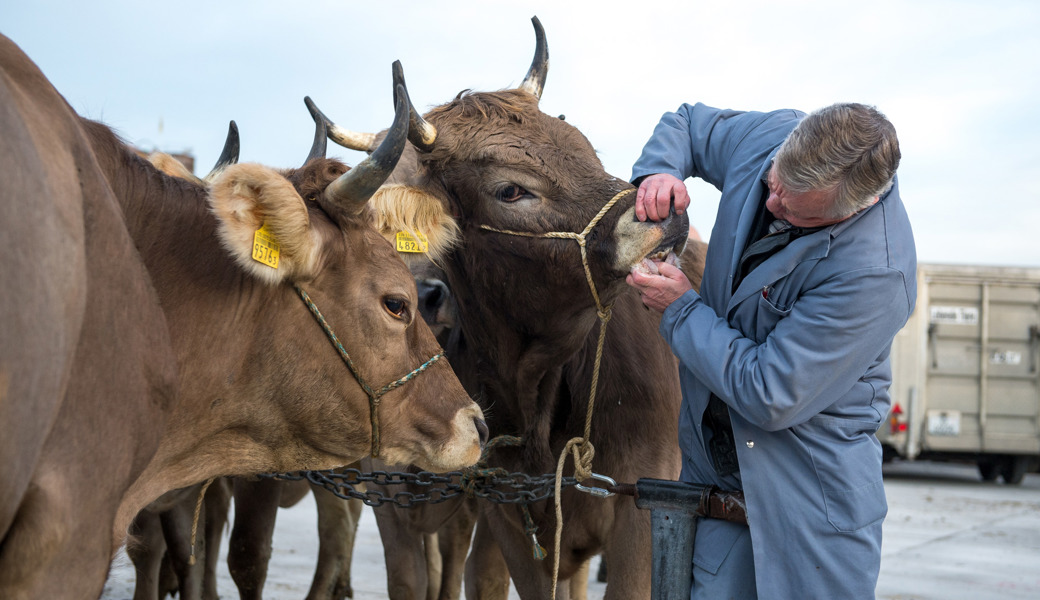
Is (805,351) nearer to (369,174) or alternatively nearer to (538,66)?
(369,174)

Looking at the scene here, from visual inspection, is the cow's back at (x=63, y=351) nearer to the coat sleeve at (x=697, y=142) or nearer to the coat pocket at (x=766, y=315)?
the coat pocket at (x=766, y=315)

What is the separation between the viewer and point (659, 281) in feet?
9.64

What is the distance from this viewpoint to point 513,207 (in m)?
3.48

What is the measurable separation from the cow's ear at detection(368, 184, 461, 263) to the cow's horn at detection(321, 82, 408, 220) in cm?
68

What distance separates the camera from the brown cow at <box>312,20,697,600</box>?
340 centimetres

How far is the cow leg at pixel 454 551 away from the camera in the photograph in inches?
232

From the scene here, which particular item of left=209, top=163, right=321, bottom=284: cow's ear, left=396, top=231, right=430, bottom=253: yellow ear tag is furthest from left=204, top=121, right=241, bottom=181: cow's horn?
left=209, top=163, right=321, bottom=284: cow's ear

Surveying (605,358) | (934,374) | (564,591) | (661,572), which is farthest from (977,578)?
(934,374)

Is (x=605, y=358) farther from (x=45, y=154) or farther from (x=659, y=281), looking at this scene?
(x=45, y=154)

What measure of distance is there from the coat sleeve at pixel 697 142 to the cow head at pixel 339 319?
1.06 meters

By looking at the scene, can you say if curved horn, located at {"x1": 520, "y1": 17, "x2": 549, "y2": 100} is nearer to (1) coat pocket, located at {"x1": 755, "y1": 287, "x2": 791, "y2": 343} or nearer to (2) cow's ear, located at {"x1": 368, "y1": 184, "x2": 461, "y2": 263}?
(2) cow's ear, located at {"x1": 368, "y1": 184, "x2": 461, "y2": 263}

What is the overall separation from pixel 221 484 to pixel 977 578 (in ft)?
18.7

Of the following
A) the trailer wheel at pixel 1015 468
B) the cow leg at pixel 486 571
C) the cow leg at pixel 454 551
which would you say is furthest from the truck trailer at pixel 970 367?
the cow leg at pixel 486 571

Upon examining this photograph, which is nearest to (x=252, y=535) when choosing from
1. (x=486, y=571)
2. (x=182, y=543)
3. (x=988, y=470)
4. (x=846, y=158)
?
(x=182, y=543)
